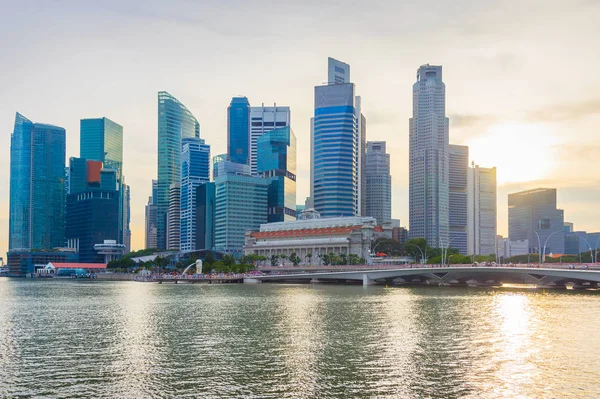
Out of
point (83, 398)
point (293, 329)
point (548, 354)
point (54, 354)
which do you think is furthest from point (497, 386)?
point (54, 354)

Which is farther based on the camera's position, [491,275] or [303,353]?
[491,275]

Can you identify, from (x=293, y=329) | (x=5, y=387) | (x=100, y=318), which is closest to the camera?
(x=5, y=387)

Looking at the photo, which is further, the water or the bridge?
the bridge

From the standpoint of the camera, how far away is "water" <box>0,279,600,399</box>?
4619 cm

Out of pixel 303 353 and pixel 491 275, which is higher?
pixel 491 275

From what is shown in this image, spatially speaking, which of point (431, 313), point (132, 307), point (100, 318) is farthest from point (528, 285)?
point (100, 318)

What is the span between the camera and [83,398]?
43.2 metres

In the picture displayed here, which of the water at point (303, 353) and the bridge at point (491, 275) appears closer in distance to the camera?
the water at point (303, 353)

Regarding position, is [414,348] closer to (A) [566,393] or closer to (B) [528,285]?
(A) [566,393]

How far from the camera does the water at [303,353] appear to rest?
1818 inches

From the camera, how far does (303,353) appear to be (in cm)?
6006

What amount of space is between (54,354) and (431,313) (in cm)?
5576

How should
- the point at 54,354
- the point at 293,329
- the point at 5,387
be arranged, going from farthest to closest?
1. the point at 293,329
2. the point at 54,354
3. the point at 5,387

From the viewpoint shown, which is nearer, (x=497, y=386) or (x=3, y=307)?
(x=497, y=386)
